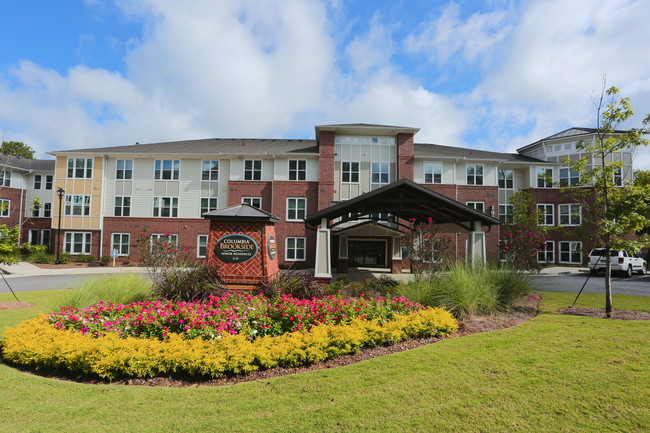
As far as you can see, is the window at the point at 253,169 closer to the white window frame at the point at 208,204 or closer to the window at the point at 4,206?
the white window frame at the point at 208,204

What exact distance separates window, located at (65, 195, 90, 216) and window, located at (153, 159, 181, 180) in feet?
19.7

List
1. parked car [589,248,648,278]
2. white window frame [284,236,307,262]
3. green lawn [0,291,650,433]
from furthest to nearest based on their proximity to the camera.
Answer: white window frame [284,236,307,262]
parked car [589,248,648,278]
green lawn [0,291,650,433]

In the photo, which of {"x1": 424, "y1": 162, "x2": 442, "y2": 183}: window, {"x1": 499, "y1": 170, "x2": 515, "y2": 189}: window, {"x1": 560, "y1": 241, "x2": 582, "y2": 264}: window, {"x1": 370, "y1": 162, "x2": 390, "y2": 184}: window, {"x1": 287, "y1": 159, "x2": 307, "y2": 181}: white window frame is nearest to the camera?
{"x1": 370, "y1": 162, "x2": 390, "y2": 184}: window

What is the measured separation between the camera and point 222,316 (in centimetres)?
679

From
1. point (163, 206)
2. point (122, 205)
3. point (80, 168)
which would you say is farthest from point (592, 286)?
point (80, 168)

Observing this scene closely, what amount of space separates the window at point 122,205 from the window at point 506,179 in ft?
105

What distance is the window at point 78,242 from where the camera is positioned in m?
30.0

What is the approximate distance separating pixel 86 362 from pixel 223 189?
26.1m

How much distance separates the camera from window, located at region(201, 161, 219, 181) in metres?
30.5

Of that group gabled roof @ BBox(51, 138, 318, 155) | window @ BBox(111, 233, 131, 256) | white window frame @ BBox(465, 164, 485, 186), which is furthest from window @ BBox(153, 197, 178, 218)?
white window frame @ BBox(465, 164, 485, 186)

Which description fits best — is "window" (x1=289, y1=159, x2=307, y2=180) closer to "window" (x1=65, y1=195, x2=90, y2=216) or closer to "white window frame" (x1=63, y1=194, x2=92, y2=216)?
"white window frame" (x1=63, y1=194, x2=92, y2=216)

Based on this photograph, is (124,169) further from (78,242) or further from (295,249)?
(295,249)

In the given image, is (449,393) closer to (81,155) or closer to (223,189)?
(223,189)

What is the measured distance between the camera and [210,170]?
100ft
